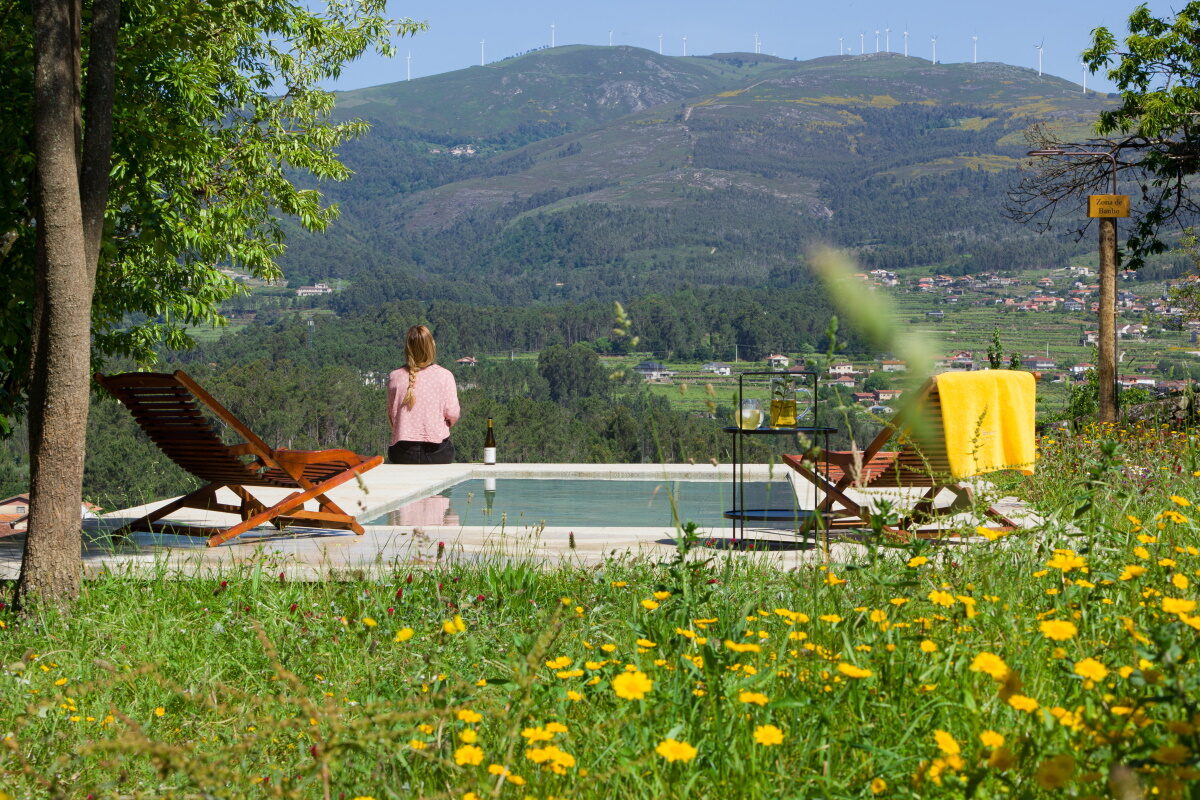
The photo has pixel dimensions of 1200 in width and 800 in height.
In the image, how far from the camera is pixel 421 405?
29.4 ft

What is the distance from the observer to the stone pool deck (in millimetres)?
4184

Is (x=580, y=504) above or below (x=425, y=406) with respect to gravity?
below

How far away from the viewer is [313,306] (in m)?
89.6

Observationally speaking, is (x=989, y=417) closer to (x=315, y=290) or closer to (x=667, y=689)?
(x=667, y=689)

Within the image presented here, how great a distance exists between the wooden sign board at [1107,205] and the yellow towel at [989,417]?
5.85m

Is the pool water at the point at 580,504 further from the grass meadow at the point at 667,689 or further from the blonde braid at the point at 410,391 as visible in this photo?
the grass meadow at the point at 667,689

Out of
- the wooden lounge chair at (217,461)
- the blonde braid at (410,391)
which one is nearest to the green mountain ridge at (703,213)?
the blonde braid at (410,391)

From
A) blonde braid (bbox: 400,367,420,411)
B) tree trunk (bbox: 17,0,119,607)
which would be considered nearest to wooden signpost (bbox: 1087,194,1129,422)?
blonde braid (bbox: 400,367,420,411)

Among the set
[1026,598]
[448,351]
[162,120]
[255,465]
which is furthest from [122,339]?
[448,351]

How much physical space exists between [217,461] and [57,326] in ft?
6.08

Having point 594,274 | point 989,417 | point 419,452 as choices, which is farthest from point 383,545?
point 594,274

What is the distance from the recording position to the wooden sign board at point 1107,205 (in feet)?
33.3

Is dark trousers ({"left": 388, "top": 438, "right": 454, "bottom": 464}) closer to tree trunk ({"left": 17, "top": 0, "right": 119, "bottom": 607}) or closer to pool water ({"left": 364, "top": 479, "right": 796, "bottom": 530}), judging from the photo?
pool water ({"left": 364, "top": 479, "right": 796, "bottom": 530})

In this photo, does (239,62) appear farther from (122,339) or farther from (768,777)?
(768,777)
